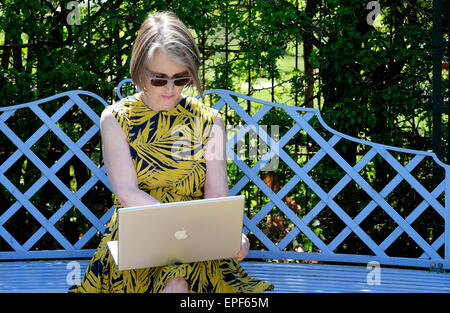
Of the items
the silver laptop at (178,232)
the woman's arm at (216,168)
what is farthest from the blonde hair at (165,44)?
the silver laptop at (178,232)

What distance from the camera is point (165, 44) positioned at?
92.4 inches

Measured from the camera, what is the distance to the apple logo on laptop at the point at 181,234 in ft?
6.79

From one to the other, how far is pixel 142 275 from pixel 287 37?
193 centimetres

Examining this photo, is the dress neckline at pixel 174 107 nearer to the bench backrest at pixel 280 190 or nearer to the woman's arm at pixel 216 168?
the woman's arm at pixel 216 168

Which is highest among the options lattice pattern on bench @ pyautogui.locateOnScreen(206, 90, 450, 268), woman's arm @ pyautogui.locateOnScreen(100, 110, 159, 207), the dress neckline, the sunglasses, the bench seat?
the sunglasses

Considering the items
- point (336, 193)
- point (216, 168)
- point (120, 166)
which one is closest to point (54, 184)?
point (120, 166)

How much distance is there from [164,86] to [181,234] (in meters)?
0.62

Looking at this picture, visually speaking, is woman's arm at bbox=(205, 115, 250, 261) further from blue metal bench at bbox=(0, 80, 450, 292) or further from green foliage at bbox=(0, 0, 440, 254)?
green foliage at bbox=(0, 0, 440, 254)

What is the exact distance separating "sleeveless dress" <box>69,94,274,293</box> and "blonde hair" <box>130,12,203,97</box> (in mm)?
160

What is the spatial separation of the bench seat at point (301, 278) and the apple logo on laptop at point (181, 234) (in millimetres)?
713

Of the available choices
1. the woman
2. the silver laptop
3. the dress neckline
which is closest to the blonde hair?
the woman

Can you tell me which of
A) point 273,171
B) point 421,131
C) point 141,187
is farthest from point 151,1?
point 421,131

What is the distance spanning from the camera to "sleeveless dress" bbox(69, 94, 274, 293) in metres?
2.38

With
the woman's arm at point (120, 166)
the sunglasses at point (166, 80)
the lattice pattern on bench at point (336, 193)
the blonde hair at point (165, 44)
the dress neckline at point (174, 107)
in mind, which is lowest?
the lattice pattern on bench at point (336, 193)
